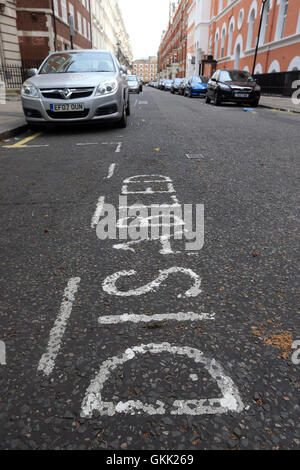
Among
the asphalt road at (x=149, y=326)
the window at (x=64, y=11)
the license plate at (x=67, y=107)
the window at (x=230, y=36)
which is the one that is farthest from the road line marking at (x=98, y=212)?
the window at (x=230, y=36)

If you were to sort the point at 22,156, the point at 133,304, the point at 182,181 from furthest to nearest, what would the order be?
1. the point at 22,156
2. the point at 182,181
3. the point at 133,304

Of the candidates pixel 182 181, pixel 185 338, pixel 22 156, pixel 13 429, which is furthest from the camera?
pixel 22 156

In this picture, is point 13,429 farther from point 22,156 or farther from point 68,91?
point 68,91

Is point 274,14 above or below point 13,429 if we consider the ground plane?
above

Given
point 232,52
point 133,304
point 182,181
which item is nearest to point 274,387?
point 133,304

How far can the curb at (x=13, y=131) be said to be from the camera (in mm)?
7251

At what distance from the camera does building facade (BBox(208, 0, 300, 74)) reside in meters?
22.6

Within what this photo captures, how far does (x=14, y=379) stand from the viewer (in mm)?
1487

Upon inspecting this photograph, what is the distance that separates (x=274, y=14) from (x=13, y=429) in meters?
30.3

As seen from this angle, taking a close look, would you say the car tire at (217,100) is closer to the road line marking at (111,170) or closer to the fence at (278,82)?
the fence at (278,82)

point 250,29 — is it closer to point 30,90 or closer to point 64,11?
point 64,11

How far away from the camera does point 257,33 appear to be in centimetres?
2952

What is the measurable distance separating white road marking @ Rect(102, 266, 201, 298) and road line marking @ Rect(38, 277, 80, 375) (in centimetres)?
19

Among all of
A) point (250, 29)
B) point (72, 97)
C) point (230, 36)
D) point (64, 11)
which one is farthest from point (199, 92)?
A: point (72, 97)
